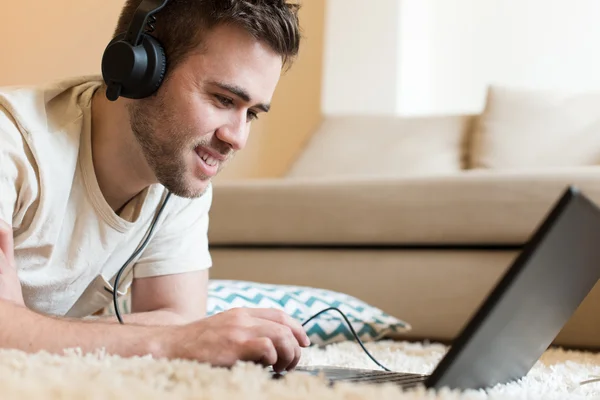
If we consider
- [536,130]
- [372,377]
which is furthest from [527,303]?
[536,130]

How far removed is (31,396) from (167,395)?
3.8 inches

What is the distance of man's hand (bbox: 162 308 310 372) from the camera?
75 cm

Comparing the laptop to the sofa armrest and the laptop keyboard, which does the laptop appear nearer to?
the laptop keyboard

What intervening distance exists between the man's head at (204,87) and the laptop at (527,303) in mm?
481

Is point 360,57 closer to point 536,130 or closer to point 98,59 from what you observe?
point 536,130

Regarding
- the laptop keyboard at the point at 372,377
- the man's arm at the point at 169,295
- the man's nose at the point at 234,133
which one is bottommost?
the man's arm at the point at 169,295

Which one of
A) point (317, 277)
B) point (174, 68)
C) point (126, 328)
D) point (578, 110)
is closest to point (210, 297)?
point (317, 277)

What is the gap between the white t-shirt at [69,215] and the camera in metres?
1.05

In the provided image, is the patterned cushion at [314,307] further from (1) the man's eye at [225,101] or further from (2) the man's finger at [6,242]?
(2) the man's finger at [6,242]

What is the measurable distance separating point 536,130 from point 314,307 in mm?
1205

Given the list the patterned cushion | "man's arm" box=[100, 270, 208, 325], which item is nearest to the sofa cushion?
the patterned cushion

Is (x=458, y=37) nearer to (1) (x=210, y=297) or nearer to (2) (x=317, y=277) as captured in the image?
(2) (x=317, y=277)

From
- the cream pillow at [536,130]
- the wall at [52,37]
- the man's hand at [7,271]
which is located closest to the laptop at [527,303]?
the man's hand at [7,271]

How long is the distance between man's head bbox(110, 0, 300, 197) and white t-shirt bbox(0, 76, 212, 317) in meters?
0.09
